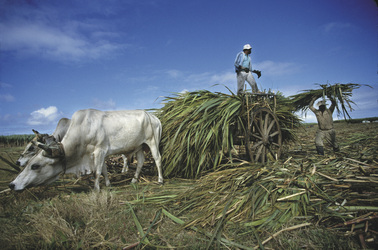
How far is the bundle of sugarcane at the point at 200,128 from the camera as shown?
12.7 feet

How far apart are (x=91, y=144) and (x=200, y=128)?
1998mm

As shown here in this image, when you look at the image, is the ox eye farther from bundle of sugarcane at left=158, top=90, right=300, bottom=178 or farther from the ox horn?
bundle of sugarcane at left=158, top=90, right=300, bottom=178

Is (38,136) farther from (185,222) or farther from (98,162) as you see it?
(185,222)

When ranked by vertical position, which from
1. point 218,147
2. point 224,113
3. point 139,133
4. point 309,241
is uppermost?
point 224,113

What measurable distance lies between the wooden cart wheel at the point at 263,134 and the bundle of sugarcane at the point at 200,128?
0.63ft

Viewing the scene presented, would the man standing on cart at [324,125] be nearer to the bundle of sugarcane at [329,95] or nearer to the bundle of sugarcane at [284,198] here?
the bundle of sugarcane at [329,95]

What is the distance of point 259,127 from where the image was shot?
4.68 m

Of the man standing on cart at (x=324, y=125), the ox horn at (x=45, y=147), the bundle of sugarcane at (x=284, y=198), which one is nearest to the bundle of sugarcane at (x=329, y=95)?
the man standing on cart at (x=324, y=125)

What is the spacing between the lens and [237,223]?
7.35 feet

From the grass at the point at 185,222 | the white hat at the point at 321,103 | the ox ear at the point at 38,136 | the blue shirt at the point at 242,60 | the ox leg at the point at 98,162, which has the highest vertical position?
the blue shirt at the point at 242,60

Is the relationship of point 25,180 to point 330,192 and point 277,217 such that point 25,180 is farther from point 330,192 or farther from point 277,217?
point 330,192

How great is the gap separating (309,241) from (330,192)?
83cm

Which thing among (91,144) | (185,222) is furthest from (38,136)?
(185,222)

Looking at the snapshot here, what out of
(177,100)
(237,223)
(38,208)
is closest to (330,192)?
(237,223)
